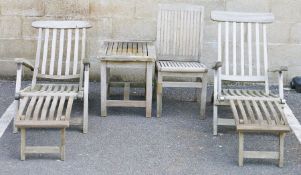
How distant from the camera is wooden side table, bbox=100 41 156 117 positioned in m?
6.21

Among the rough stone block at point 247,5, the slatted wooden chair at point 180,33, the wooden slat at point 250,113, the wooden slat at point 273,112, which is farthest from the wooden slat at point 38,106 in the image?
the rough stone block at point 247,5

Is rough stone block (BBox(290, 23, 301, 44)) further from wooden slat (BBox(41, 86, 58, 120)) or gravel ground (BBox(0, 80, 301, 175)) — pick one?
wooden slat (BBox(41, 86, 58, 120))

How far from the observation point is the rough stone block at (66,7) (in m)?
7.60

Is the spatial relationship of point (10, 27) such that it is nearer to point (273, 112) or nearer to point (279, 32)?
point (279, 32)

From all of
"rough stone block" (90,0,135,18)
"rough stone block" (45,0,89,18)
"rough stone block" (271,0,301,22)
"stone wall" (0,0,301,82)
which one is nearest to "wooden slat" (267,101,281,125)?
"stone wall" (0,0,301,82)

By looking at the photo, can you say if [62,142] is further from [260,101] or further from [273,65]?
[273,65]

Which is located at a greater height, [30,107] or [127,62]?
[127,62]

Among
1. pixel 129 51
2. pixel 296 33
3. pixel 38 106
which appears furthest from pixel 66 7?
pixel 296 33

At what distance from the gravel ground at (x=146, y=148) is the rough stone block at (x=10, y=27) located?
120 centimetres

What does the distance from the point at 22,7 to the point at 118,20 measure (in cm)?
123

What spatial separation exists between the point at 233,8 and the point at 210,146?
258cm

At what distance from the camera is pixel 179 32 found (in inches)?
278

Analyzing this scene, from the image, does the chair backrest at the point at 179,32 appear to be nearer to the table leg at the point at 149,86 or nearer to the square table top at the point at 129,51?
the square table top at the point at 129,51

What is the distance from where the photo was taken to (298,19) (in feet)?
25.3
